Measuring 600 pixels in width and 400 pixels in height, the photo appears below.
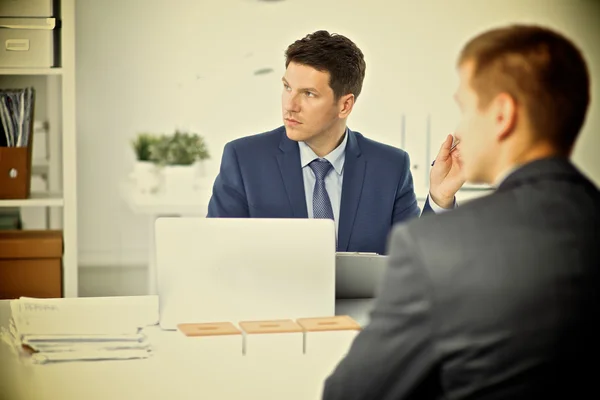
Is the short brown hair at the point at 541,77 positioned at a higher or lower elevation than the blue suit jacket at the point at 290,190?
higher

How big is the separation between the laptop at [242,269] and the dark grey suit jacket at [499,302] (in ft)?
2.77

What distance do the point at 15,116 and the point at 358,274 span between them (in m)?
1.61

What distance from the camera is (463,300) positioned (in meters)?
1.14

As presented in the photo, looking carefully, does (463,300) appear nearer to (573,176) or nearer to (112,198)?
(573,176)

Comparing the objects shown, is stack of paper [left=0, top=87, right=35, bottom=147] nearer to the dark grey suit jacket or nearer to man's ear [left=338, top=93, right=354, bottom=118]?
man's ear [left=338, top=93, right=354, bottom=118]

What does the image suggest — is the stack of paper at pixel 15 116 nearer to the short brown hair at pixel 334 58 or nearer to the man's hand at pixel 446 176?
the short brown hair at pixel 334 58

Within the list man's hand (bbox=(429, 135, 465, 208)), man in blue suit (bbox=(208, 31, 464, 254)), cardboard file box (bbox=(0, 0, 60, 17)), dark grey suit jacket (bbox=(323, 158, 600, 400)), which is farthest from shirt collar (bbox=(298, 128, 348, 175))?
dark grey suit jacket (bbox=(323, 158, 600, 400))

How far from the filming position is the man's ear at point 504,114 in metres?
1.28

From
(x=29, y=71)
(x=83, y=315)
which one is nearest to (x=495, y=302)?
(x=83, y=315)

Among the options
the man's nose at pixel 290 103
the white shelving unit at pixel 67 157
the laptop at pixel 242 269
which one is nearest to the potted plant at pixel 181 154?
the white shelving unit at pixel 67 157

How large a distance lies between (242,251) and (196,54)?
6.14ft

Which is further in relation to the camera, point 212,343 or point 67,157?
point 67,157

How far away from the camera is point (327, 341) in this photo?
187cm

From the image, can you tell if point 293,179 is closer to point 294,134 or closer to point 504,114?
point 294,134
